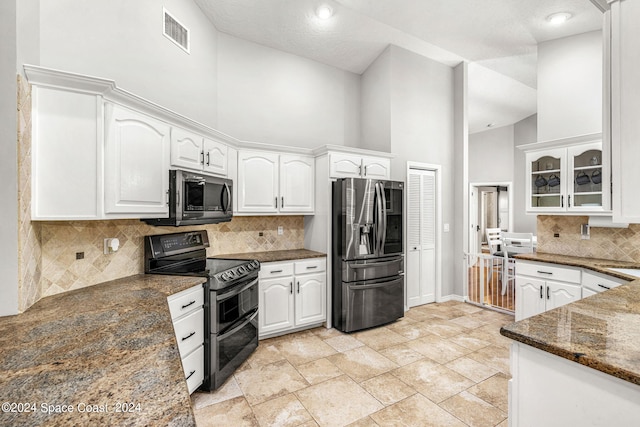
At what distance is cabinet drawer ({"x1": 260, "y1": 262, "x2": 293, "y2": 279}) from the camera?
3.12 metres

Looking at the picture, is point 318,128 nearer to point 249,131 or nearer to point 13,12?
point 249,131

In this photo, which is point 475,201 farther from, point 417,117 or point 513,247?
point 417,117

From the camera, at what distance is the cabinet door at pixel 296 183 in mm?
3498

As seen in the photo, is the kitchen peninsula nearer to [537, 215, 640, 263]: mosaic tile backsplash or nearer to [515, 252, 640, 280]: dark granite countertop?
[515, 252, 640, 280]: dark granite countertop

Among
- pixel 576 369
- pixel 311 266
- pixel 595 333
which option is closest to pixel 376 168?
pixel 311 266

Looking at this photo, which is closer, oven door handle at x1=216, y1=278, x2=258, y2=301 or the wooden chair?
oven door handle at x1=216, y1=278, x2=258, y2=301

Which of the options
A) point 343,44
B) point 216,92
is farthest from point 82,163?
point 343,44

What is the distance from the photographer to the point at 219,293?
234 cm

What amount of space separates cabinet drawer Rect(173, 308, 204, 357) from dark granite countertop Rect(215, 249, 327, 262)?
3.21 ft

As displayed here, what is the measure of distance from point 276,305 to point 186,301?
1273 mm

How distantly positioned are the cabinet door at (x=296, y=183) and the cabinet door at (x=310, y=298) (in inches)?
32.6

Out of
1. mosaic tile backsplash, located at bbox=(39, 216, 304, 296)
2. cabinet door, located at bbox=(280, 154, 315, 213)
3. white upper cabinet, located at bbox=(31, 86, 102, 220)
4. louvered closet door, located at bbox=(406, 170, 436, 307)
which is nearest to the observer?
white upper cabinet, located at bbox=(31, 86, 102, 220)

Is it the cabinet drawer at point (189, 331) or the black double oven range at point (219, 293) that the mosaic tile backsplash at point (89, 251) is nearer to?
the black double oven range at point (219, 293)

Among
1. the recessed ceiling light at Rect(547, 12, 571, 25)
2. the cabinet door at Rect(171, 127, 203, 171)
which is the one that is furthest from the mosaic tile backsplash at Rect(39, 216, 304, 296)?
the recessed ceiling light at Rect(547, 12, 571, 25)
